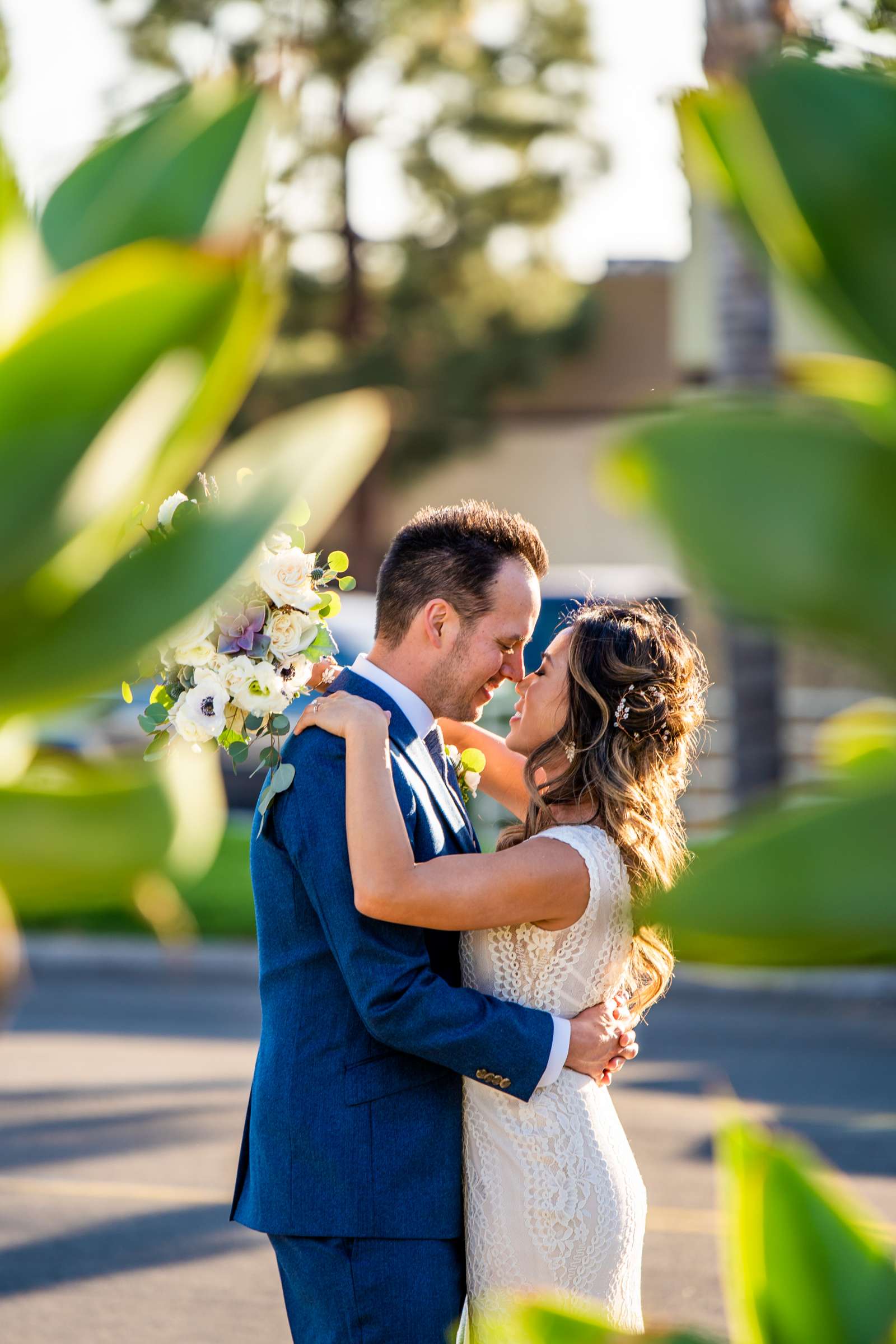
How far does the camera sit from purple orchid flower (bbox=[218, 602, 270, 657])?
2.28 metres

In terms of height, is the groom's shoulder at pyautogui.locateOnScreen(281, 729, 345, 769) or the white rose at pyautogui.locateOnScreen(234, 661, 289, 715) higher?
the white rose at pyautogui.locateOnScreen(234, 661, 289, 715)

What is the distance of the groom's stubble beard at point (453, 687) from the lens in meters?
2.79

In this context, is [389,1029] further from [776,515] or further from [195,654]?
[776,515]

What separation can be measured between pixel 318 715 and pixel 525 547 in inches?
20.6

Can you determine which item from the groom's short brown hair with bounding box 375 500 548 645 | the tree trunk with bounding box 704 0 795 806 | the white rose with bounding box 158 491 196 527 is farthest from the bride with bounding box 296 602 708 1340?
the tree trunk with bounding box 704 0 795 806

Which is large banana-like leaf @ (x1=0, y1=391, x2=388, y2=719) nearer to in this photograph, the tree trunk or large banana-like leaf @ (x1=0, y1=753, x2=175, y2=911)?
large banana-like leaf @ (x1=0, y1=753, x2=175, y2=911)

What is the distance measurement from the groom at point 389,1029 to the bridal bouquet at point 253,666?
0.24m

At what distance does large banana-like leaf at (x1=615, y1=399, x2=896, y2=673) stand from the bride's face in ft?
8.35

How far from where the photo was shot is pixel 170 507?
0.73m

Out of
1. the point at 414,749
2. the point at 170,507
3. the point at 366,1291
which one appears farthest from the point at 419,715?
the point at 170,507

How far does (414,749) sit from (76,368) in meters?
2.35

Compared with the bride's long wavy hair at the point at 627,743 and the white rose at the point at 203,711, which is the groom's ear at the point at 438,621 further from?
the white rose at the point at 203,711

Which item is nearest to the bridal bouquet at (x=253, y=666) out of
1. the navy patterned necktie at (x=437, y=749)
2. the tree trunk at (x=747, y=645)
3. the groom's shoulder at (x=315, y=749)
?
the groom's shoulder at (x=315, y=749)

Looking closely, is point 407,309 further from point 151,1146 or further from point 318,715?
point 318,715
